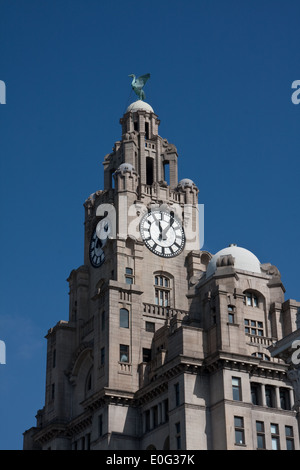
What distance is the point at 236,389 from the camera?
3310 inches

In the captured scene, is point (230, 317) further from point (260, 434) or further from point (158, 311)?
point (158, 311)

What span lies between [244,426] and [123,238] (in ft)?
89.2

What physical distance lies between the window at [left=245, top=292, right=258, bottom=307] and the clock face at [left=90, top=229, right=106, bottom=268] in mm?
16714

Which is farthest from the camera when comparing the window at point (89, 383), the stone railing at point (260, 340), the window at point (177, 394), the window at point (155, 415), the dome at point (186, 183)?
the dome at point (186, 183)

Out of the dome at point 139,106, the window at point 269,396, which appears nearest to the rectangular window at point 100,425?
the window at point 269,396

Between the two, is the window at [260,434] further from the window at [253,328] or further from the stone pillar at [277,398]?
the window at [253,328]

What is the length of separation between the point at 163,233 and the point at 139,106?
21.3 meters

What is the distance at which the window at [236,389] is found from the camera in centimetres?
8362

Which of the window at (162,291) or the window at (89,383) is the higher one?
the window at (162,291)

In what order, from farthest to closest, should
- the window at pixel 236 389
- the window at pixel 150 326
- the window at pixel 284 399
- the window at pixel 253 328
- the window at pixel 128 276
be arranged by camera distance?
1. the window at pixel 128 276
2. the window at pixel 150 326
3. the window at pixel 253 328
4. the window at pixel 284 399
5. the window at pixel 236 389

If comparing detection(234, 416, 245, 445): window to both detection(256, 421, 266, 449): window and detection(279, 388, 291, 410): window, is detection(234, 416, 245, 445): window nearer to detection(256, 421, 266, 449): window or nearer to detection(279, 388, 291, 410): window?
detection(256, 421, 266, 449): window

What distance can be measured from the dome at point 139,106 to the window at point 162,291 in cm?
2504
